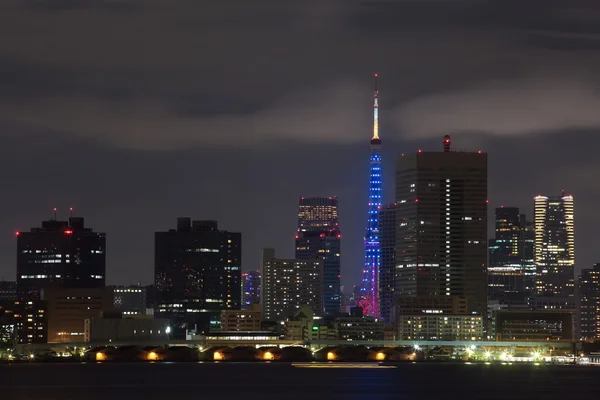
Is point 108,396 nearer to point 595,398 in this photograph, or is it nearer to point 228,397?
point 228,397

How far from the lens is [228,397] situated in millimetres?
195375

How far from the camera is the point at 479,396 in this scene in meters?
200

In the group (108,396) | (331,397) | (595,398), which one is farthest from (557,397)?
(108,396)

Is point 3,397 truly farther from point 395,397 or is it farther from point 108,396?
point 395,397

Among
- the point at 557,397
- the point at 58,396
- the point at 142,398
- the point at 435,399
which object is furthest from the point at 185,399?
the point at 557,397

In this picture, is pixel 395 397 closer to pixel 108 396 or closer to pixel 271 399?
pixel 271 399

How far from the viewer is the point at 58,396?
7741 inches

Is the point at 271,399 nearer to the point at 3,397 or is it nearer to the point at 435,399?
the point at 435,399

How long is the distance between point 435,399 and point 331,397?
46.5 ft

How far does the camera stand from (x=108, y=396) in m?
199

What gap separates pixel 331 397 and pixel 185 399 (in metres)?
20.8

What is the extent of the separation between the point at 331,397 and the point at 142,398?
2570 cm

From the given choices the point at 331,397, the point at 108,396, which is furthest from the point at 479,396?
the point at 108,396

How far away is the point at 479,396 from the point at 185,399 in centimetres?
4174
